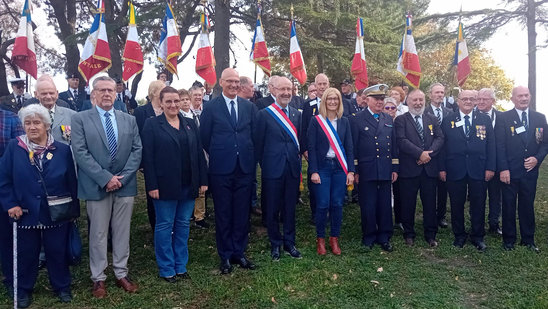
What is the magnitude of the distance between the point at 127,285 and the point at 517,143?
509cm

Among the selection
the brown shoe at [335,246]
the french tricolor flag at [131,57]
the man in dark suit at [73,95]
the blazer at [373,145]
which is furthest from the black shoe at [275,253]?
the man in dark suit at [73,95]

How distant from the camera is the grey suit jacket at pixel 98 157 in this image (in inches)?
155

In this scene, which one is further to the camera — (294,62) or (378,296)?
(294,62)

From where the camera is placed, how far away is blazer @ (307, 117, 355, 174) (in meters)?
5.13

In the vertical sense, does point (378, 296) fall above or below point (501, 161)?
below

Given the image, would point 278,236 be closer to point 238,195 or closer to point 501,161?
point 238,195

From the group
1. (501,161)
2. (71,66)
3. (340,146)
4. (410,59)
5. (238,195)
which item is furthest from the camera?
(71,66)

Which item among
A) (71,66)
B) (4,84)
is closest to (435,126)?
(71,66)

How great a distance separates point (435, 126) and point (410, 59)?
2265mm

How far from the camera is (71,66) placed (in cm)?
1609

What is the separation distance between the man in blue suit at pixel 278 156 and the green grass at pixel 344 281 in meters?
0.57

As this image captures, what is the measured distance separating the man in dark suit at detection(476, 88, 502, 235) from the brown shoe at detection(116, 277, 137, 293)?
15.9 feet

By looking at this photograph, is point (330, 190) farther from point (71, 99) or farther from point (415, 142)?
point (71, 99)

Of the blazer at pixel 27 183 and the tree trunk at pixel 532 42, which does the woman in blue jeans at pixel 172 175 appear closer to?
the blazer at pixel 27 183
